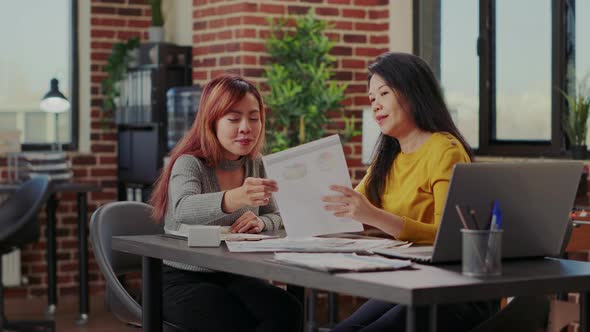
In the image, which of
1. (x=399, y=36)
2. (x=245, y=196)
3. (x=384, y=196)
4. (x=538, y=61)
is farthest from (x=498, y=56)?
(x=245, y=196)

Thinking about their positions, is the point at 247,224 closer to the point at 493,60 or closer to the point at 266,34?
the point at 266,34

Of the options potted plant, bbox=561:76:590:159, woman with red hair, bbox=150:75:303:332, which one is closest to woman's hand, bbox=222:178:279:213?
woman with red hair, bbox=150:75:303:332

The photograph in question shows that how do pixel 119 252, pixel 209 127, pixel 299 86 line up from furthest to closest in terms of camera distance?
pixel 299 86 < pixel 119 252 < pixel 209 127

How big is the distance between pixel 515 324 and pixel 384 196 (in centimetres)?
65

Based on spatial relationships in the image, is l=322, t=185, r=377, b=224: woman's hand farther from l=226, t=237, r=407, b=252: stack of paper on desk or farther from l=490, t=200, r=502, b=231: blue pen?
l=490, t=200, r=502, b=231: blue pen

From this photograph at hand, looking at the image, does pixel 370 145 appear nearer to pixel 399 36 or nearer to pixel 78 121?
pixel 399 36

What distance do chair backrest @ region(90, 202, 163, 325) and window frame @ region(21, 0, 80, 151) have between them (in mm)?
3474

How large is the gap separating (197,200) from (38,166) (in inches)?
140

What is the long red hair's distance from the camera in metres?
3.22

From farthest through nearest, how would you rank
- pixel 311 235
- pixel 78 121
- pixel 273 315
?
pixel 78 121, pixel 273 315, pixel 311 235

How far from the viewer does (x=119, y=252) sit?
3.42m

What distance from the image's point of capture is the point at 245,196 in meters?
2.85

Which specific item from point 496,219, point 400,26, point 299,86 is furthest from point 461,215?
point 400,26

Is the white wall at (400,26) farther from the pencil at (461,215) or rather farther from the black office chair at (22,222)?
the pencil at (461,215)
